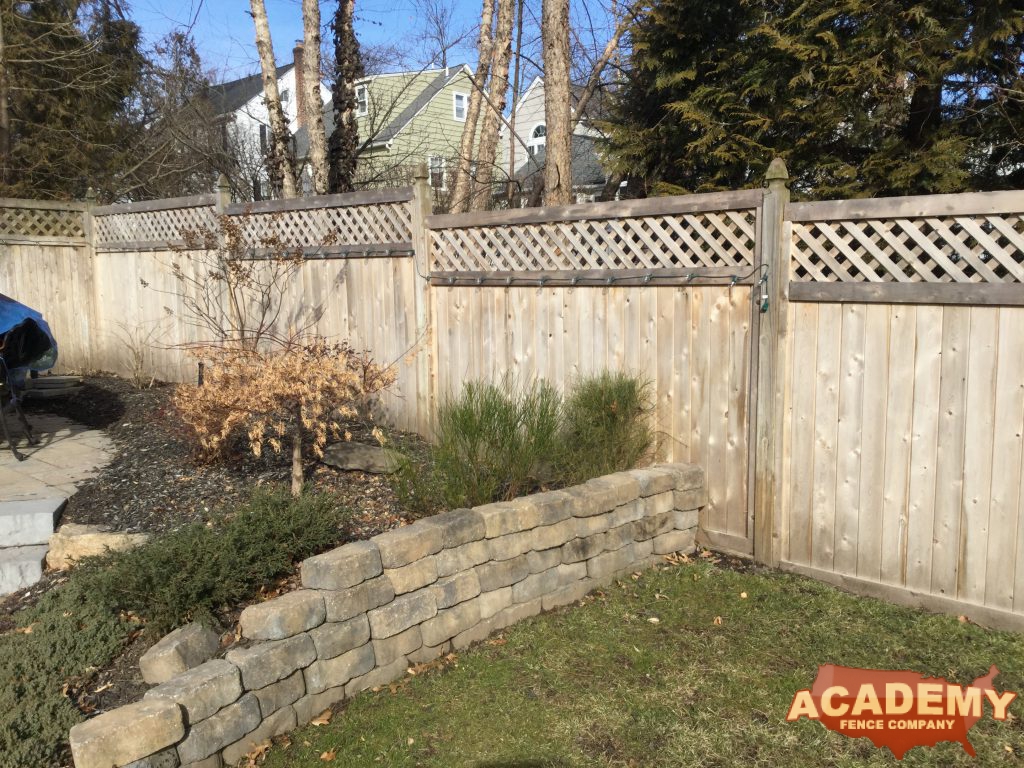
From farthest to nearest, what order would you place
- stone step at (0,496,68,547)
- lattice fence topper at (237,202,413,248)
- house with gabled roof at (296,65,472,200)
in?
house with gabled roof at (296,65,472,200), lattice fence topper at (237,202,413,248), stone step at (0,496,68,547)

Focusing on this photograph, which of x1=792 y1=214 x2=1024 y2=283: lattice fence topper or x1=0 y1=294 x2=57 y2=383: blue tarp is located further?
x1=0 y1=294 x2=57 y2=383: blue tarp

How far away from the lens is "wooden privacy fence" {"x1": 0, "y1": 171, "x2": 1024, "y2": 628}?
143 inches

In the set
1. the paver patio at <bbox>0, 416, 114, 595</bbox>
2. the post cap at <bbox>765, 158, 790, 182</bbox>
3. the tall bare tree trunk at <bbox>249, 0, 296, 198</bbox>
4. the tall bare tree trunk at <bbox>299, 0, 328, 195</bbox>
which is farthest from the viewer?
the tall bare tree trunk at <bbox>299, 0, 328, 195</bbox>

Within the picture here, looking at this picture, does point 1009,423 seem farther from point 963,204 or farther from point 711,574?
point 711,574

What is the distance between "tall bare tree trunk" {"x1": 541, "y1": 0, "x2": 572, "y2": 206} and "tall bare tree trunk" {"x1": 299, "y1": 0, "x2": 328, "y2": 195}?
3.06m

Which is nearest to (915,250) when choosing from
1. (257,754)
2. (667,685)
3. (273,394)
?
(667,685)

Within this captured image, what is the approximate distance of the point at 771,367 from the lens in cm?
427

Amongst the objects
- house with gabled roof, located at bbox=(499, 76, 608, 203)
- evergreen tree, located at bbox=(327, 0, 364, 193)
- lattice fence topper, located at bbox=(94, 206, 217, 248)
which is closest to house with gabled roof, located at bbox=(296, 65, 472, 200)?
house with gabled roof, located at bbox=(499, 76, 608, 203)

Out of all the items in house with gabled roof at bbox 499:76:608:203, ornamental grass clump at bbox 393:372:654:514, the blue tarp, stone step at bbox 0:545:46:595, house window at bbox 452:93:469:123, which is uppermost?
house window at bbox 452:93:469:123

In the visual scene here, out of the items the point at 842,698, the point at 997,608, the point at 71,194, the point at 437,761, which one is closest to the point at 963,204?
the point at 997,608

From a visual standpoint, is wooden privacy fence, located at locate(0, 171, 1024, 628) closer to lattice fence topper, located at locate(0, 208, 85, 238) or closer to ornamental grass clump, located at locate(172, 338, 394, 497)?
ornamental grass clump, located at locate(172, 338, 394, 497)

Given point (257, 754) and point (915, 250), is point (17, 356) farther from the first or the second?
point (915, 250)

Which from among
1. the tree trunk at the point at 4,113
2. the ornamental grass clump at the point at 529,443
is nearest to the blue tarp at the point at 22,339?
the ornamental grass clump at the point at 529,443

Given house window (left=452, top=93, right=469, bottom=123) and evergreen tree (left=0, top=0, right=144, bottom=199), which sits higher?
house window (left=452, top=93, right=469, bottom=123)
